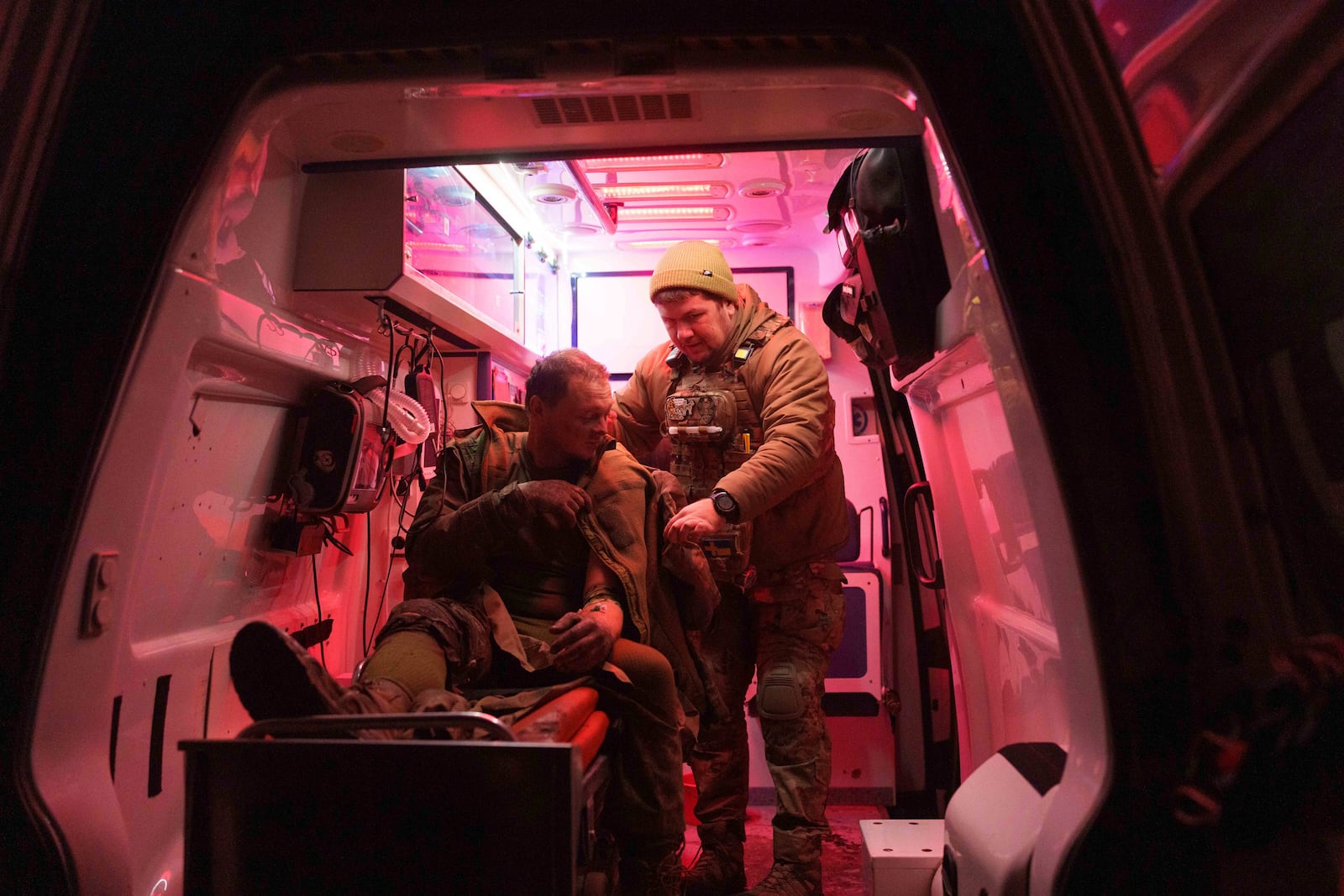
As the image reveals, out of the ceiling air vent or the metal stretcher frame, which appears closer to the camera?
the metal stretcher frame

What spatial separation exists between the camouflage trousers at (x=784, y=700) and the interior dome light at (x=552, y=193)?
181 centimetres

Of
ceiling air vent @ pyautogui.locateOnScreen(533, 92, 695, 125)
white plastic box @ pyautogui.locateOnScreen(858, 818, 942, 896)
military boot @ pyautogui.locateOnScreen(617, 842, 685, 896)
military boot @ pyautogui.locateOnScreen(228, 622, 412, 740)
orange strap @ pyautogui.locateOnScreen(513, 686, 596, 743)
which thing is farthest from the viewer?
white plastic box @ pyautogui.locateOnScreen(858, 818, 942, 896)

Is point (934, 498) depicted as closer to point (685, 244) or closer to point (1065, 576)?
point (685, 244)

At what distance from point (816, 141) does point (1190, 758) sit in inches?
51.0

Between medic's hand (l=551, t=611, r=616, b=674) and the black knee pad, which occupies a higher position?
medic's hand (l=551, t=611, r=616, b=674)

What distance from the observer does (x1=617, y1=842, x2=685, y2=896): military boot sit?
209 cm

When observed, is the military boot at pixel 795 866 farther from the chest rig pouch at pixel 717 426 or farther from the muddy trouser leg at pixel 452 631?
the muddy trouser leg at pixel 452 631

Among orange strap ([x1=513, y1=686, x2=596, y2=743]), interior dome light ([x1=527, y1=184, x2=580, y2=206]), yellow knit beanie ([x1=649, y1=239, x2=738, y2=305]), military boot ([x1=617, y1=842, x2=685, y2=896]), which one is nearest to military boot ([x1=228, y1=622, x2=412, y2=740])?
orange strap ([x1=513, y1=686, x2=596, y2=743])

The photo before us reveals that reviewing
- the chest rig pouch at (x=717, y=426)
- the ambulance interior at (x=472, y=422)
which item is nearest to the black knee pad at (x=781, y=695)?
the chest rig pouch at (x=717, y=426)

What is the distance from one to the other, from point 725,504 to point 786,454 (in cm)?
33

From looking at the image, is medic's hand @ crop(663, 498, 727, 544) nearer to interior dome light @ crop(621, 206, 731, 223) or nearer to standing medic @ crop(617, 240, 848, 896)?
standing medic @ crop(617, 240, 848, 896)

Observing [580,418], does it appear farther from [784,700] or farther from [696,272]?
[784,700]

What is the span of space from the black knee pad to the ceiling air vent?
2021 mm

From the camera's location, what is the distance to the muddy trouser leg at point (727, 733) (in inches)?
120
